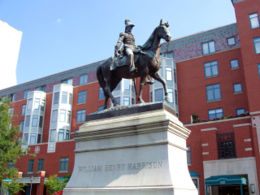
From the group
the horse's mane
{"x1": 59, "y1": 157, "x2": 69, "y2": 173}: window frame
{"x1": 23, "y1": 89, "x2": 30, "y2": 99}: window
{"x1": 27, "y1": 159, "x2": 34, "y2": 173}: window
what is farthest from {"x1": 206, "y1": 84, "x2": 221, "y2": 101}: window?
{"x1": 23, "y1": 89, "x2": 30, "y2": 99}: window

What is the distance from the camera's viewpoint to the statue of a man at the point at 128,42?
8422mm

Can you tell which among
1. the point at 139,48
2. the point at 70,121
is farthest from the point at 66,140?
the point at 139,48

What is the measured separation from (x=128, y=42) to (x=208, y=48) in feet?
127

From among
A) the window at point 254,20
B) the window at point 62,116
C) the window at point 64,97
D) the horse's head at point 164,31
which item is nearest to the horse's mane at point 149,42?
the horse's head at point 164,31

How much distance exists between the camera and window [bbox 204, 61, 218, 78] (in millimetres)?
42253

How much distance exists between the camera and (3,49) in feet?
186

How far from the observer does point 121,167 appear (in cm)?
697

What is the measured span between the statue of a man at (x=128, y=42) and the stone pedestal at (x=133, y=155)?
1.62 meters

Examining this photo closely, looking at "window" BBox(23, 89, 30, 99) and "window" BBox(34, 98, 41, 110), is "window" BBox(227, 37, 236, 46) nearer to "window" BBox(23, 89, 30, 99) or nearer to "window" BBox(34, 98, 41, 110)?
"window" BBox(34, 98, 41, 110)

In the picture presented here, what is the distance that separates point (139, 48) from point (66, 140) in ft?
139

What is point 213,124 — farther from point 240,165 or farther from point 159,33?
point 159,33

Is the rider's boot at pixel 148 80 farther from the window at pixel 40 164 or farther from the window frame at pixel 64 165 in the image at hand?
the window at pixel 40 164

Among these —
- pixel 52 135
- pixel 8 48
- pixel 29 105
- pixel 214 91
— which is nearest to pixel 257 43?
pixel 214 91

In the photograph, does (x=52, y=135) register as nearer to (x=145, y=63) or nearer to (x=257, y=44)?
(x=257, y=44)
